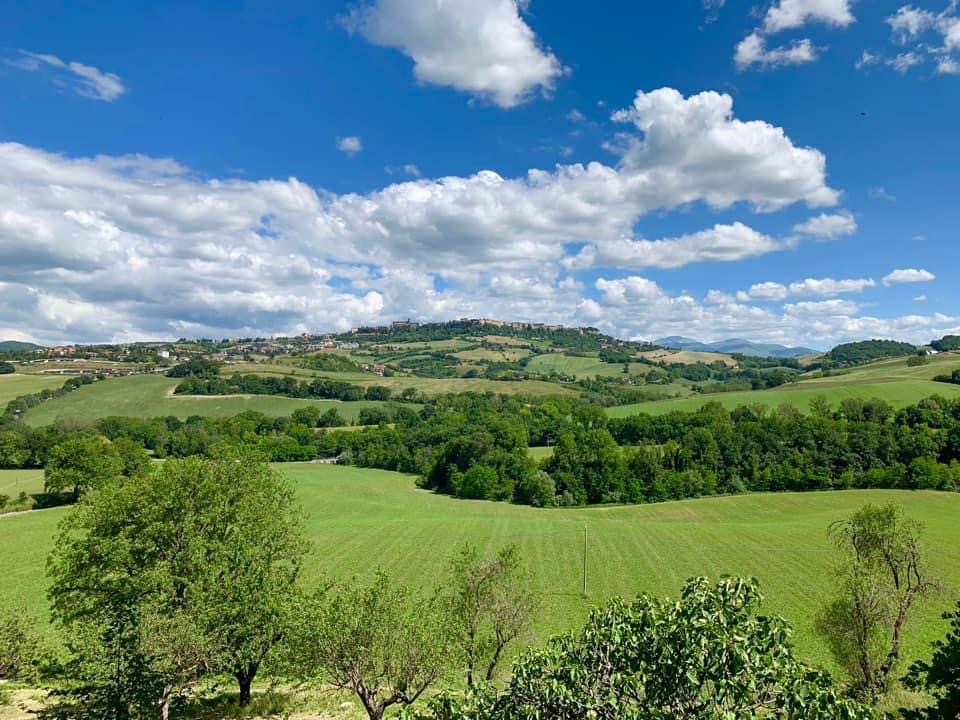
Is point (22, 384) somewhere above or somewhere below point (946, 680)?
above

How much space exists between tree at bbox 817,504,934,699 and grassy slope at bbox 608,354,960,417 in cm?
10871

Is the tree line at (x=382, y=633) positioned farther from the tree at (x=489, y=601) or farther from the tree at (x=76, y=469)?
the tree at (x=76, y=469)

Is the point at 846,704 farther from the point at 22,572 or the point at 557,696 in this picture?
the point at 22,572

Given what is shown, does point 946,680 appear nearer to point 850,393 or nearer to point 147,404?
point 850,393

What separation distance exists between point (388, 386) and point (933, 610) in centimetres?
17081

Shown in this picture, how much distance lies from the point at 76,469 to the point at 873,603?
94.9 meters

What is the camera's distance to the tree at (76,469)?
7469 cm

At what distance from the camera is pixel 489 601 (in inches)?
1017

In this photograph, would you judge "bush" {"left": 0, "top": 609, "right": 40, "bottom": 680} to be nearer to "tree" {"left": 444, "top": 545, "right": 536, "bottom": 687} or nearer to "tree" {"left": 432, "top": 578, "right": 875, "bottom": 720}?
"tree" {"left": 444, "top": 545, "right": 536, "bottom": 687}

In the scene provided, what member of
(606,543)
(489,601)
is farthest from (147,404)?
(489,601)

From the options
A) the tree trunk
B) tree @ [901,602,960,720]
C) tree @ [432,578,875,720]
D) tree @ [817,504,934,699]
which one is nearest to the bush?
the tree trunk

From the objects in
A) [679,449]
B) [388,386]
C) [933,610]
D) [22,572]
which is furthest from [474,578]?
[388,386]

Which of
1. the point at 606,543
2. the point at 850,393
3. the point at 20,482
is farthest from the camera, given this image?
the point at 850,393

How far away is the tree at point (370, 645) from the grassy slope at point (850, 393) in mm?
125001
